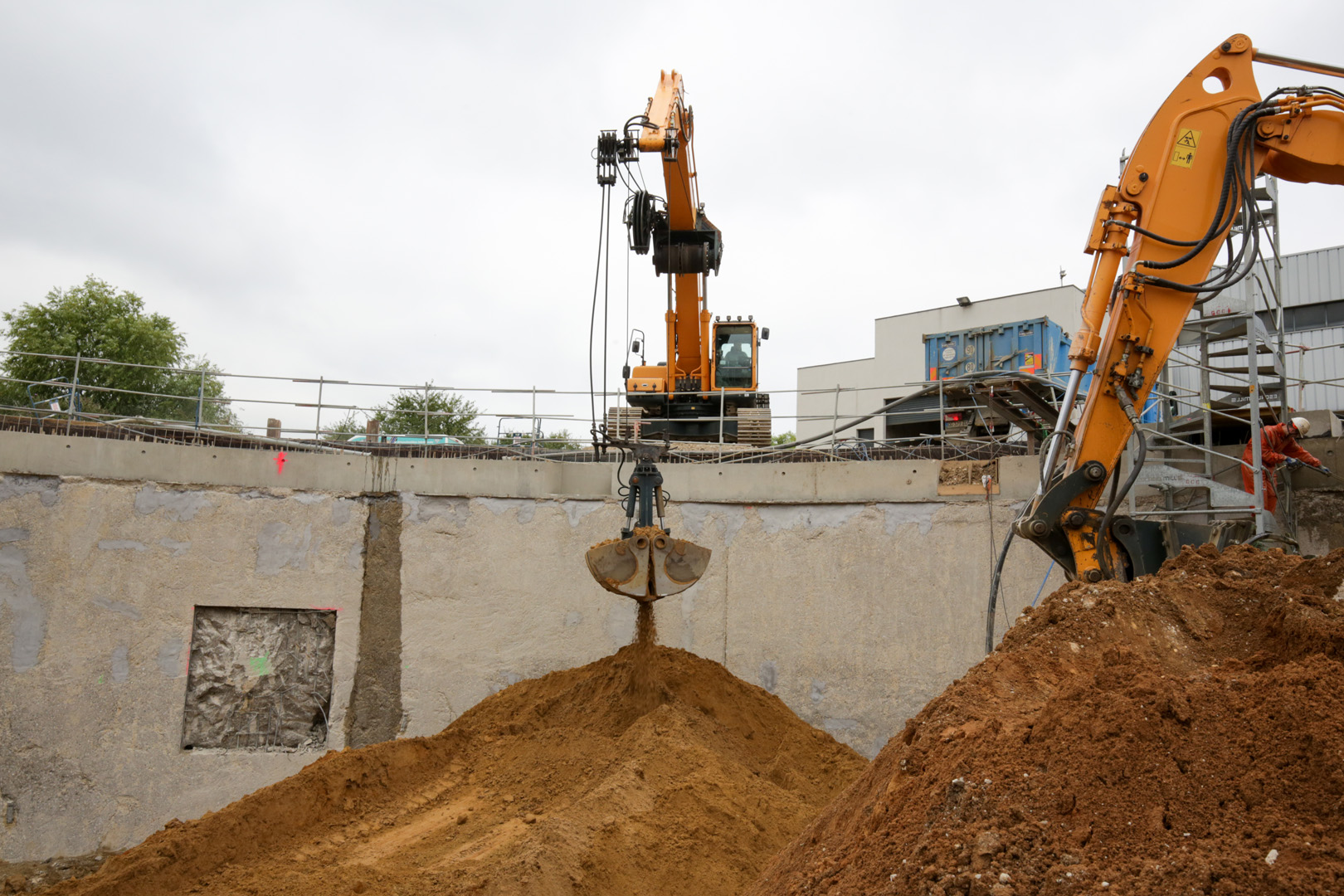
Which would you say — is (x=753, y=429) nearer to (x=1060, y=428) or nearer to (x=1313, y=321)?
(x=1060, y=428)

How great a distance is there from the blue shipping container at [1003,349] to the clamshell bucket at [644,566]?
1566 cm

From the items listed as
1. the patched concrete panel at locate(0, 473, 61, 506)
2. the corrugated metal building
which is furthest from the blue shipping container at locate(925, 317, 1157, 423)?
the patched concrete panel at locate(0, 473, 61, 506)

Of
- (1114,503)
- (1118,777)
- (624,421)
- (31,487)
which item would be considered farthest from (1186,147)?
(31,487)

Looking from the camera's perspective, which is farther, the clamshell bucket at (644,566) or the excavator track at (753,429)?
the excavator track at (753,429)

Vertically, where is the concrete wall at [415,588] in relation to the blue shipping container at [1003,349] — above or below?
below

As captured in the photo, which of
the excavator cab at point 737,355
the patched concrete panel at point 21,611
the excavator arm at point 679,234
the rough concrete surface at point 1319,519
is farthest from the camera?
the excavator cab at point 737,355

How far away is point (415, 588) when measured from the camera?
32.2 ft

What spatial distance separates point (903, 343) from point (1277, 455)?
27155 millimetres

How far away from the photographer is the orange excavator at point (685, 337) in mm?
13547

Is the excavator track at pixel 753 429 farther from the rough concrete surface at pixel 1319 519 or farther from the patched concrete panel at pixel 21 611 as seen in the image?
the patched concrete panel at pixel 21 611

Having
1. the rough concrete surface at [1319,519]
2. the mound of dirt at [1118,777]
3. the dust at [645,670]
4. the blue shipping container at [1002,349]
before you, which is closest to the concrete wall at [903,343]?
the blue shipping container at [1002,349]

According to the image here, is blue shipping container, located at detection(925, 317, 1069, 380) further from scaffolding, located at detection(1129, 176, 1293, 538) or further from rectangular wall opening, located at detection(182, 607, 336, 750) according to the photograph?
rectangular wall opening, located at detection(182, 607, 336, 750)

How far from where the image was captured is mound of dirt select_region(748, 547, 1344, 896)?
2.88 meters

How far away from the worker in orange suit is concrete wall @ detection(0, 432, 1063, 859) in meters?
1.89
